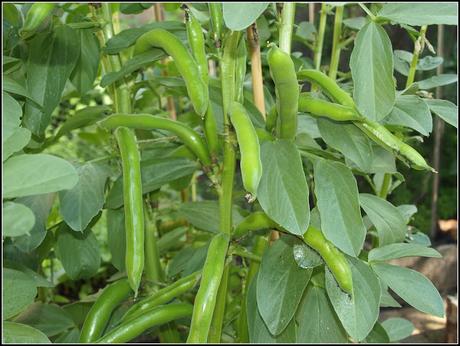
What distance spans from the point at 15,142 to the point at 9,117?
2 centimetres

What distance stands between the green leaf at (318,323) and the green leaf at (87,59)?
44 centimetres

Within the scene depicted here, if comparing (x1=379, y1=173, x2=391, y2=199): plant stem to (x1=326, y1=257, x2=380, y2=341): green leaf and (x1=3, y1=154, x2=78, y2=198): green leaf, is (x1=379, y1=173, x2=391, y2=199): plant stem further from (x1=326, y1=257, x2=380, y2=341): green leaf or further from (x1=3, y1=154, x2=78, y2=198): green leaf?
(x1=3, y1=154, x2=78, y2=198): green leaf

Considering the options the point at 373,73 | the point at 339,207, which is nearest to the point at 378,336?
the point at 339,207

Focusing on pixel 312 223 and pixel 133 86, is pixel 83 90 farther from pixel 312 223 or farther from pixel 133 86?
pixel 312 223

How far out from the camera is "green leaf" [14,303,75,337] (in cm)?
87

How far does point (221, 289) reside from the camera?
69cm

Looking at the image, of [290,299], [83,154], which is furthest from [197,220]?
[83,154]

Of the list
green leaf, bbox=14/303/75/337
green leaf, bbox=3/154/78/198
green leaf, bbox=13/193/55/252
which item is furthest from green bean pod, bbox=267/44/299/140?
green leaf, bbox=14/303/75/337

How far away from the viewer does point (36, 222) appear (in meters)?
0.75

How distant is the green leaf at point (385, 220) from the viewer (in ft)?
2.25

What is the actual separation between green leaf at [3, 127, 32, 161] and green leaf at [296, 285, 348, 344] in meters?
0.35

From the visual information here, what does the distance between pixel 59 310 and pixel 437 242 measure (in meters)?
1.67

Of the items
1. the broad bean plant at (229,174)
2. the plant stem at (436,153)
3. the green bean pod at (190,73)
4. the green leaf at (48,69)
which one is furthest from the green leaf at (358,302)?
the plant stem at (436,153)

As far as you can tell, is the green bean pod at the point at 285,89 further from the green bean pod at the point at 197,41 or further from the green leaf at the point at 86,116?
the green leaf at the point at 86,116
